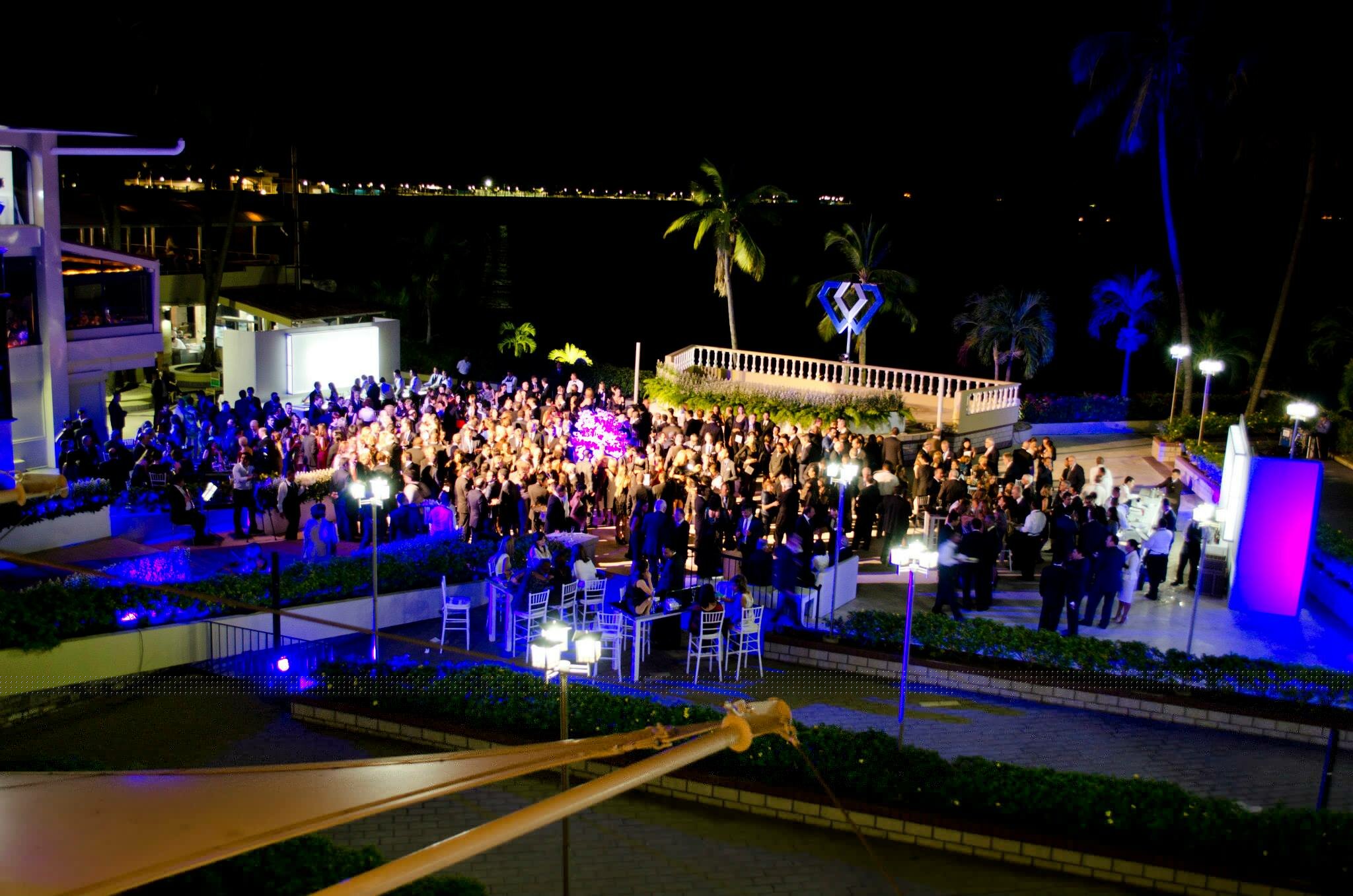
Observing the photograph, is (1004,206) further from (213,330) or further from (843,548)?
(843,548)

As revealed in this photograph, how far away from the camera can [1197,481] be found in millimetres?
21688

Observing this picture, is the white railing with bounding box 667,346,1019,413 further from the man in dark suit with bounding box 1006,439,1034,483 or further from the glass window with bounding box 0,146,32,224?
the glass window with bounding box 0,146,32,224

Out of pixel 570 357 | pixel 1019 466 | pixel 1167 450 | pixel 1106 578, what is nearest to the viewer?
pixel 1106 578

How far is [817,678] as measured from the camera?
12922 millimetres

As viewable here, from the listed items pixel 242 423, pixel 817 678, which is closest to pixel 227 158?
pixel 242 423

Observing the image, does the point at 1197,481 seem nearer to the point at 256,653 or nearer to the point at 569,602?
the point at 569,602

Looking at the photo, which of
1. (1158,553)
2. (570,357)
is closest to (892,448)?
(1158,553)

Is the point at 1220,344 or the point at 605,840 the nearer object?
the point at 605,840

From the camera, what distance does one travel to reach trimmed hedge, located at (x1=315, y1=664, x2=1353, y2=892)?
887 centimetres

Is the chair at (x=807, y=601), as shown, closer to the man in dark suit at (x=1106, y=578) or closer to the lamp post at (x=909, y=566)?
the lamp post at (x=909, y=566)

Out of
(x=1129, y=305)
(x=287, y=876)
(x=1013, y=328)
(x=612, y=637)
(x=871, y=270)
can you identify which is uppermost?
(x=871, y=270)

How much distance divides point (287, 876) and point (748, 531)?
28.6ft

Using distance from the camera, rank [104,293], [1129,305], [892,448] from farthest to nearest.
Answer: [1129,305] → [104,293] → [892,448]

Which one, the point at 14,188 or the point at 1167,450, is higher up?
the point at 14,188
